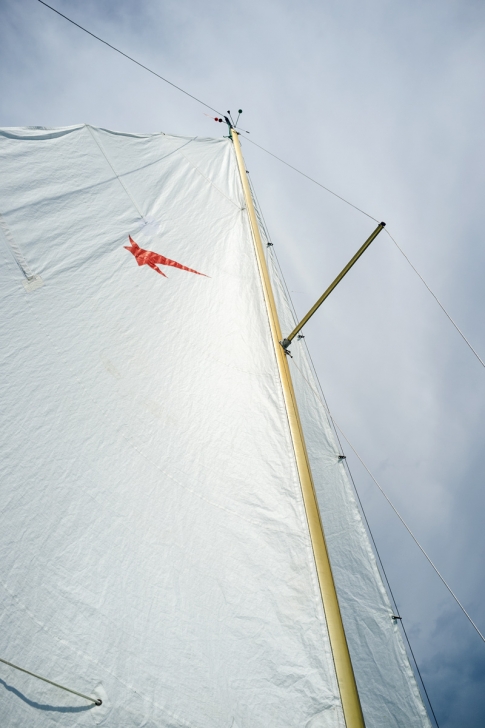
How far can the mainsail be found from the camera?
72.1 inches

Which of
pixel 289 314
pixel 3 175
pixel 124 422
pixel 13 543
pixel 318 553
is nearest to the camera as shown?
pixel 13 543

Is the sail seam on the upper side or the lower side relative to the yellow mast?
upper

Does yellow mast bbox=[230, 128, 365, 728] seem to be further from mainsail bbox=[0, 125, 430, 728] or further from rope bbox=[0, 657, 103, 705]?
rope bbox=[0, 657, 103, 705]

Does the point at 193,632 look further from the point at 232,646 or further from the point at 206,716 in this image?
the point at 206,716

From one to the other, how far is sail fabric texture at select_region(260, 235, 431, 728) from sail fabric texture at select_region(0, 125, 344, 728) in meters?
1.66

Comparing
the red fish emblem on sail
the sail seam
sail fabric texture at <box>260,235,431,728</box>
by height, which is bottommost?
sail fabric texture at <box>260,235,431,728</box>

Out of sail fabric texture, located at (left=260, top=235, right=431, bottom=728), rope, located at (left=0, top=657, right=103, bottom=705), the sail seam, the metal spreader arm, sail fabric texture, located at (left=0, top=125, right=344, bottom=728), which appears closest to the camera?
rope, located at (left=0, top=657, right=103, bottom=705)

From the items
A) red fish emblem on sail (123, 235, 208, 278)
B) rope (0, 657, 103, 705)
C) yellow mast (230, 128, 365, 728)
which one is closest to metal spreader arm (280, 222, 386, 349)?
yellow mast (230, 128, 365, 728)

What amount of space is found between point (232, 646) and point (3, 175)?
11.5 ft

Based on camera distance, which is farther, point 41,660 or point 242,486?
point 242,486

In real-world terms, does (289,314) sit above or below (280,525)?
above

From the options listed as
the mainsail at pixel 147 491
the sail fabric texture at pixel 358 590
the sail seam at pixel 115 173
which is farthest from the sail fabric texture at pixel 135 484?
the sail fabric texture at pixel 358 590

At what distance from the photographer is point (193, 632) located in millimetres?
1945

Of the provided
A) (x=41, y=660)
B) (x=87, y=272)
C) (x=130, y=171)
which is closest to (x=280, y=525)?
(x=41, y=660)
